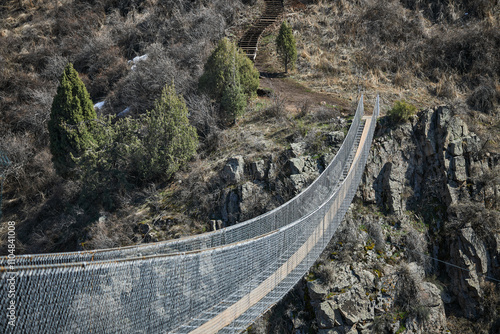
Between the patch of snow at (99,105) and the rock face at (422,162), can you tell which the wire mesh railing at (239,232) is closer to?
the rock face at (422,162)

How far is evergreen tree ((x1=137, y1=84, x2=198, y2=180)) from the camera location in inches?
480

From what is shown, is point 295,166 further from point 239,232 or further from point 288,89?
point 288,89

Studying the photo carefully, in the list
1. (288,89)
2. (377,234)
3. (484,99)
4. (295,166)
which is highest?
(484,99)

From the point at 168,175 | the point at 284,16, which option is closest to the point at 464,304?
the point at 168,175

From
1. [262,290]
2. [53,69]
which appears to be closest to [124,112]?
[53,69]

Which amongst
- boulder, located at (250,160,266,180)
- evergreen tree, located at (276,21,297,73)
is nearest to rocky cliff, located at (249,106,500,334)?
boulder, located at (250,160,266,180)

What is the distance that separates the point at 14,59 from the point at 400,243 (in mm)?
18565

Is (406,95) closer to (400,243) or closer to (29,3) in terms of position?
(400,243)

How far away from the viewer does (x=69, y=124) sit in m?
13.3

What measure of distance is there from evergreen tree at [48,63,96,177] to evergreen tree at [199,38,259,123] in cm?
383

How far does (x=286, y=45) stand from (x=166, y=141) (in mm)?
6896

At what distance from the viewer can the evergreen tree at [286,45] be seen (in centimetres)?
1662

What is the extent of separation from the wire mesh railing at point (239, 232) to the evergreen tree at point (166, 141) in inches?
177

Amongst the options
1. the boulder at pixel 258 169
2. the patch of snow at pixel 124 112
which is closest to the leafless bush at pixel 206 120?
the boulder at pixel 258 169
